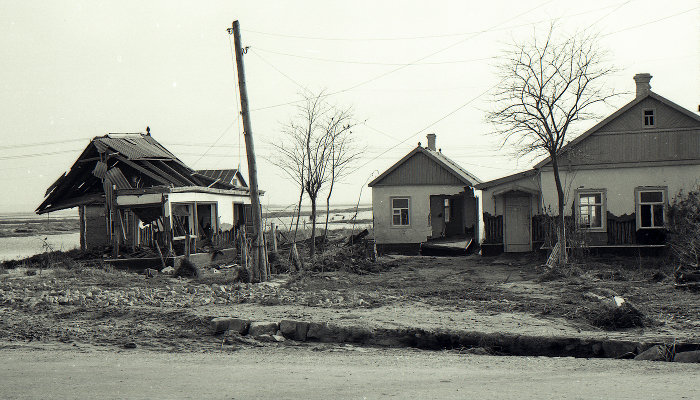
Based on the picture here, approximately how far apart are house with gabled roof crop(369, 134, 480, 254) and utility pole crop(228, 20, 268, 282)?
12952mm

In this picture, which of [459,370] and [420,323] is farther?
[420,323]

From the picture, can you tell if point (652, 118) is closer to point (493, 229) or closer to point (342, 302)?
point (493, 229)

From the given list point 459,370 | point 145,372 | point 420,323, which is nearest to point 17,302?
point 145,372

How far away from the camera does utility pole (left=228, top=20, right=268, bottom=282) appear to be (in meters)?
17.1

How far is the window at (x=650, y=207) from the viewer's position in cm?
2253

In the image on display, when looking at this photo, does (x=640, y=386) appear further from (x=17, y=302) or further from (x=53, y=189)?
(x=53, y=189)

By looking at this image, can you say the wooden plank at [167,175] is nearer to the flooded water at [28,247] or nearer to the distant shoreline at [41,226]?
the flooded water at [28,247]

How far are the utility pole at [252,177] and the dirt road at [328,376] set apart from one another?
792cm

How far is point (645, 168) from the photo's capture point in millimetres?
22625

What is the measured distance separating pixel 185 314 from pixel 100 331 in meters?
1.53

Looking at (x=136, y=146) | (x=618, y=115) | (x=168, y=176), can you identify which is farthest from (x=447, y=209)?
(x=136, y=146)

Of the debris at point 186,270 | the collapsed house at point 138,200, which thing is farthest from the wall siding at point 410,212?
the debris at point 186,270

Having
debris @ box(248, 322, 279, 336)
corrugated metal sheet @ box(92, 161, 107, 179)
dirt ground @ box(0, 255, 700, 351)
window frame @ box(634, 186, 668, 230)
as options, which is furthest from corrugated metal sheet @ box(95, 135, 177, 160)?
window frame @ box(634, 186, 668, 230)

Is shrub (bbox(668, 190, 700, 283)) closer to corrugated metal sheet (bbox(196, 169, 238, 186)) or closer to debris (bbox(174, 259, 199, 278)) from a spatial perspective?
debris (bbox(174, 259, 199, 278))
